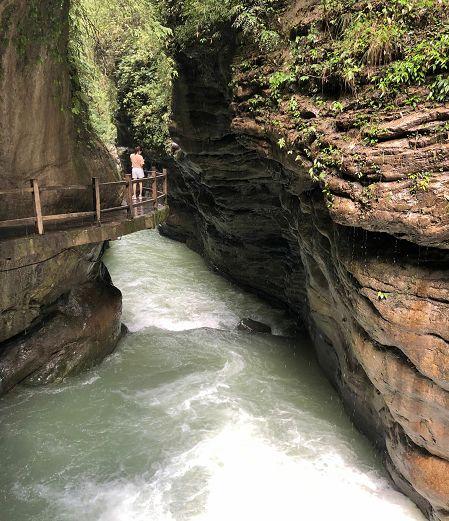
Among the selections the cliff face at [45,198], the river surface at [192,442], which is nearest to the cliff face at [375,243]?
the river surface at [192,442]

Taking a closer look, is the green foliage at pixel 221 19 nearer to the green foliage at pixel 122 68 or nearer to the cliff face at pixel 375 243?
the cliff face at pixel 375 243

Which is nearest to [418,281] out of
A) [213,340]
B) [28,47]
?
[213,340]

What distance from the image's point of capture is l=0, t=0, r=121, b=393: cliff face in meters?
7.52

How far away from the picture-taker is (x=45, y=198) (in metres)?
8.69

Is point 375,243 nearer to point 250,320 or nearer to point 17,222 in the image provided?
point 17,222

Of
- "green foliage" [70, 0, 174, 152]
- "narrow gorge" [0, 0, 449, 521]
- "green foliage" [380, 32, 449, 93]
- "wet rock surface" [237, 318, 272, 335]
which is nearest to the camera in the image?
"green foliage" [380, 32, 449, 93]

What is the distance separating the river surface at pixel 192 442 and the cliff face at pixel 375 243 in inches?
32.6

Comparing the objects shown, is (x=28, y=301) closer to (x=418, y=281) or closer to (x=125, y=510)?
(x=125, y=510)

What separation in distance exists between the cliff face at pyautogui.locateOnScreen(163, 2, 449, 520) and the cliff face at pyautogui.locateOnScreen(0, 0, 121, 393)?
3729mm

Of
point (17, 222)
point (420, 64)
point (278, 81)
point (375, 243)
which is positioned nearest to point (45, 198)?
point (17, 222)

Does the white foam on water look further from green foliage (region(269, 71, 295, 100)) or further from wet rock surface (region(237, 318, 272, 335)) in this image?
green foliage (region(269, 71, 295, 100))

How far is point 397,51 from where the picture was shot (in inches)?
243

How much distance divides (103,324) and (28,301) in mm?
2076

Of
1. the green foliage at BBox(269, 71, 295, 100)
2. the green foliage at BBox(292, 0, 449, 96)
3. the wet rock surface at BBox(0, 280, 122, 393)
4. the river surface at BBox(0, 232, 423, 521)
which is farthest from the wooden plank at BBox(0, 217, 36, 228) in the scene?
the green foliage at BBox(292, 0, 449, 96)
